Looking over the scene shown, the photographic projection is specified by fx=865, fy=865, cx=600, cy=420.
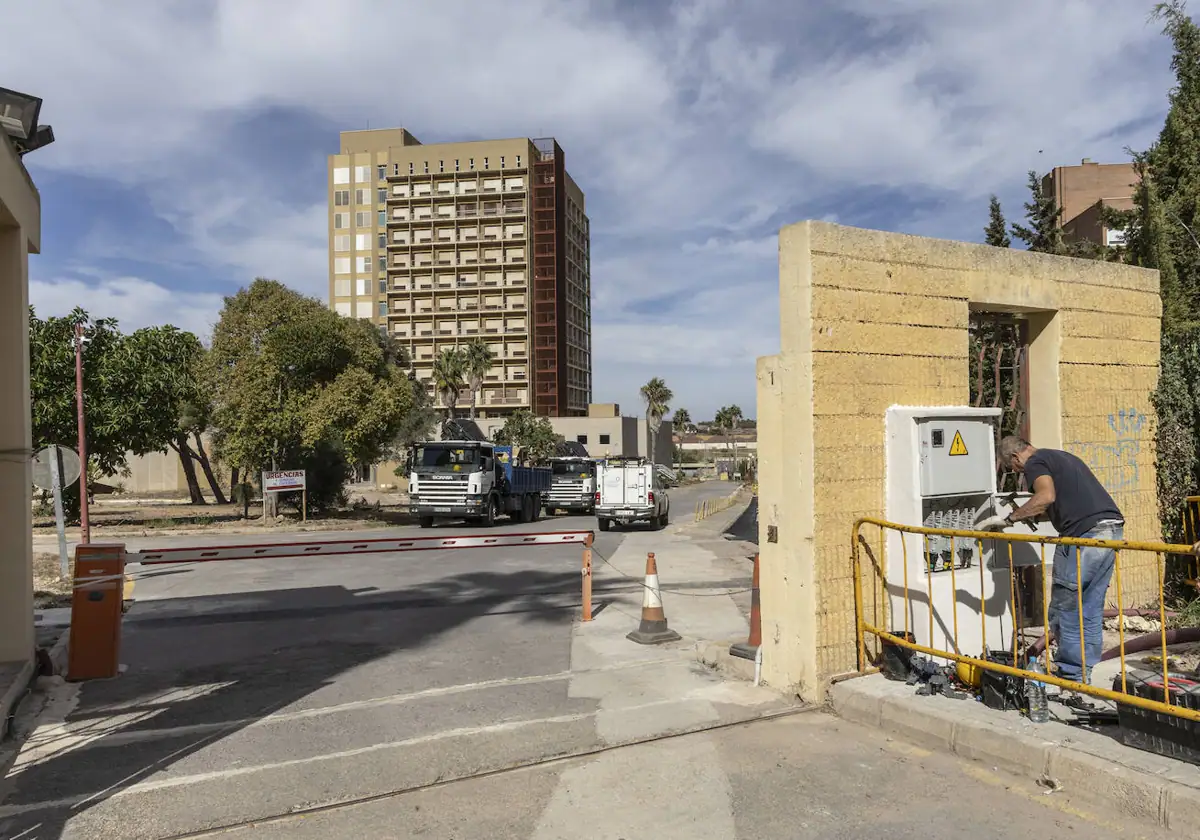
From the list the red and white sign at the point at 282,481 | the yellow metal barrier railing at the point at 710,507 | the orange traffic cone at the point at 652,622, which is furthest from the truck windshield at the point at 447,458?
the orange traffic cone at the point at 652,622

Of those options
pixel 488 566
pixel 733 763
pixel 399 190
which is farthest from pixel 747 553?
pixel 399 190

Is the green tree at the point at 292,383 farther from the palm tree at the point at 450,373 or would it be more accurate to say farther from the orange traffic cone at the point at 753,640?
the palm tree at the point at 450,373

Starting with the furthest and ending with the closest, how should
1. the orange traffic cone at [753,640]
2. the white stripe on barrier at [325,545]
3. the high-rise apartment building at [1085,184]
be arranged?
the high-rise apartment building at [1085,184], the white stripe on barrier at [325,545], the orange traffic cone at [753,640]

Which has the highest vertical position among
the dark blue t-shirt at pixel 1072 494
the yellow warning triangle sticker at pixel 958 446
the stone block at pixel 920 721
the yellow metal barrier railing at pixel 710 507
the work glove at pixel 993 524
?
the yellow warning triangle sticker at pixel 958 446

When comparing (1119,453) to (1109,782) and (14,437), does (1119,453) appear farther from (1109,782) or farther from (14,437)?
(14,437)

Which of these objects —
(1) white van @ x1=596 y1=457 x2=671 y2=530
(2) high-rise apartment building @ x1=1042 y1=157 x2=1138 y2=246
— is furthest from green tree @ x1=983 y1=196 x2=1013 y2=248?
(2) high-rise apartment building @ x1=1042 y1=157 x2=1138 y2=246

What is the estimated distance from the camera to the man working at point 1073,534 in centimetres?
545

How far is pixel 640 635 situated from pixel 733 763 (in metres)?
3.83

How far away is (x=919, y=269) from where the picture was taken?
676cm

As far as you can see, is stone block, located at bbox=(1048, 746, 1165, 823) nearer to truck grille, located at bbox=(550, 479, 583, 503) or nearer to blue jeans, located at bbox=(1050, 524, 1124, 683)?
blue jeans, located at bbox=(1050, 524, 1124, 683)

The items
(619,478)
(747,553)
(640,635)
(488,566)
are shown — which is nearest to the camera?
(640,635)

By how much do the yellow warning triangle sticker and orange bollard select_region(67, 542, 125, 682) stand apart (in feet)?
23.0

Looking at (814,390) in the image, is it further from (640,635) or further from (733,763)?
(640,635)

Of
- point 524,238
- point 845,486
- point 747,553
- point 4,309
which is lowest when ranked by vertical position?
point 747,553
